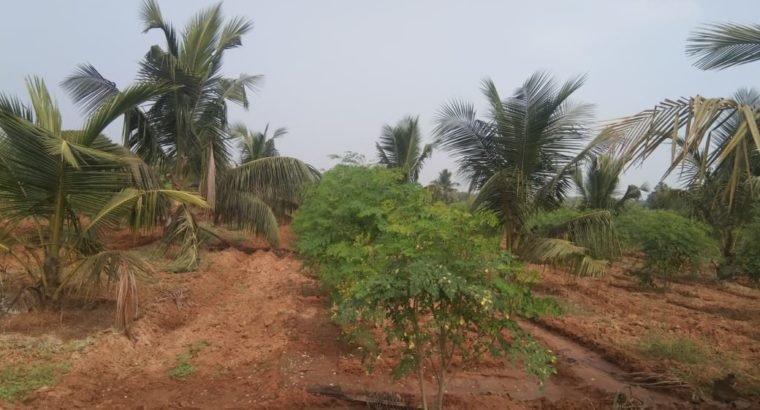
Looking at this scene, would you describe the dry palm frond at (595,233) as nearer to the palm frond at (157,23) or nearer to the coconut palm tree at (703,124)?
the coconut palm tree at (703,124)

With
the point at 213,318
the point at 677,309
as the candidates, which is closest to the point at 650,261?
the point at 677,309

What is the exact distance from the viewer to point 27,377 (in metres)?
4.43

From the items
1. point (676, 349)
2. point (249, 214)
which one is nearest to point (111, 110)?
point (249, 214)

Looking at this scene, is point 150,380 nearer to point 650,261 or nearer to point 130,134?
point 130,134

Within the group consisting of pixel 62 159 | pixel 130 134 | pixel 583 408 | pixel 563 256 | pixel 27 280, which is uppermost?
pixel 130 134

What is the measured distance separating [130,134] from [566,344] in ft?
29.7

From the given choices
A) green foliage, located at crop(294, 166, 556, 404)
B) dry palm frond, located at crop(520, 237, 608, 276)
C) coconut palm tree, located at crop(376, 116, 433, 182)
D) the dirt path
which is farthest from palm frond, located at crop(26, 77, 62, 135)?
coconut palm tree, located at crop(376, 116, 433, 182)

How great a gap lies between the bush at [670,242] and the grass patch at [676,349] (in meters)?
4.52

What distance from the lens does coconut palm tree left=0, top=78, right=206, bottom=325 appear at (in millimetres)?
5148

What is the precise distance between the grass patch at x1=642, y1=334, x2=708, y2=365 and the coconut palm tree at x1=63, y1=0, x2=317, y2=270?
6.96 m

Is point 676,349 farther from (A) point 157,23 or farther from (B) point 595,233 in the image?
(A) point 157,23

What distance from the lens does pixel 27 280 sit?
22.9 feet

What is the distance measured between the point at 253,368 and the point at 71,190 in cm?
300

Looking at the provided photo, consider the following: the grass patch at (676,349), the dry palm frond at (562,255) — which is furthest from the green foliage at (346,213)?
the grass patch at (676,349)
